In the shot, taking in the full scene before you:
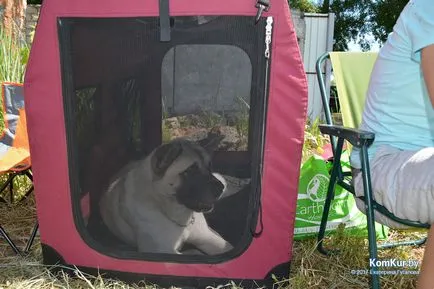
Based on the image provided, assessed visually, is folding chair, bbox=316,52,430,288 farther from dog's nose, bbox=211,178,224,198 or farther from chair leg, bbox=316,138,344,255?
dog's nose, bbox=211,178,224,198

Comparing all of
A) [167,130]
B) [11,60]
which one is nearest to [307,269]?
[167,130]

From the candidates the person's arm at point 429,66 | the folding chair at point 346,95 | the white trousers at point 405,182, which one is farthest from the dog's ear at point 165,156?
the person's arm at point 429,66

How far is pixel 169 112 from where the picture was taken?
187cm

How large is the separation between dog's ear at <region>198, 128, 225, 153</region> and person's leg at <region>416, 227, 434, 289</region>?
0.78 meters

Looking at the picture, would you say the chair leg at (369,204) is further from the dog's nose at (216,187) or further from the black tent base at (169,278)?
the dog's nose at (216,187)

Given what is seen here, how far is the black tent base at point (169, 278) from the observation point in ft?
6.36

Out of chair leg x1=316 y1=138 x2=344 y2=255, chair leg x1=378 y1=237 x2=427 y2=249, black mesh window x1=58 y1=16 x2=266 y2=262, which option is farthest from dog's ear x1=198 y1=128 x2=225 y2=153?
chair leg x1=378 y1=237 x2=427 y2=249

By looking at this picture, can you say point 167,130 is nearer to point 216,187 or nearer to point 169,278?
point 216,187

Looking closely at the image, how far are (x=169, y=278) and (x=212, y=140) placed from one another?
0.59 metres

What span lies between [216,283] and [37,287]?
0.70 meters

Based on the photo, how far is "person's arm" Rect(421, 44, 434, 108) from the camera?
1524 millimetres

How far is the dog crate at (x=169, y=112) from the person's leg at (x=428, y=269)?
1.77 ft

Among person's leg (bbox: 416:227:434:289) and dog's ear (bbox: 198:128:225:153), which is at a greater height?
dog's ear (bbox: 198:128:225:153)

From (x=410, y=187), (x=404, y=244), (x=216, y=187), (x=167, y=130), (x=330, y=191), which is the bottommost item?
(x=404, y=244)
